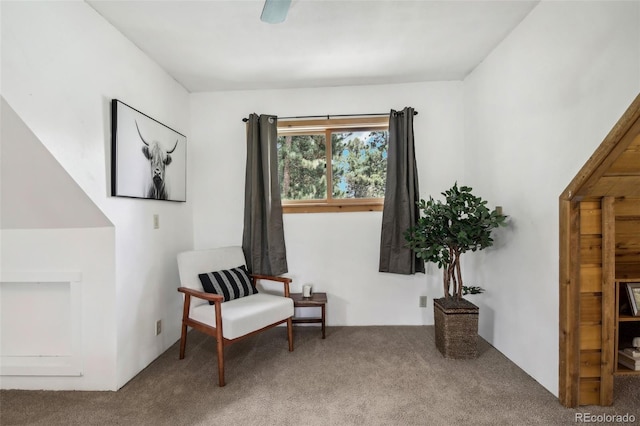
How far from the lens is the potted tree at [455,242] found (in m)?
2.13

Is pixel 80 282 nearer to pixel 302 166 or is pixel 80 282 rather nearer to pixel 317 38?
pixel 302 166

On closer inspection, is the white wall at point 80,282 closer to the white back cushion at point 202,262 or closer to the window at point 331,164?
the white back cushion at point 202,262

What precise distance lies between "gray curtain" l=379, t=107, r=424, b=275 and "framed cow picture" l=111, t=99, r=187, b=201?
1.92m

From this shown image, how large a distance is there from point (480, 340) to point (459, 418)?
3.58 feet

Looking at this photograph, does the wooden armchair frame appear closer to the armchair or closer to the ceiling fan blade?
the armchair

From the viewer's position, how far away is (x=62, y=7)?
62.4 inches

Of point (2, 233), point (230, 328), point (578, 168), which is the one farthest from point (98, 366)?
point (578, 168)

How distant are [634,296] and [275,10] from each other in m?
2.53

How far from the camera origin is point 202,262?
244 centimetres

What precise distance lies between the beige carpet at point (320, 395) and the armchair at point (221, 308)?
0.21 metres

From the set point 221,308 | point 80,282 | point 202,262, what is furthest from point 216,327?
point 80,282

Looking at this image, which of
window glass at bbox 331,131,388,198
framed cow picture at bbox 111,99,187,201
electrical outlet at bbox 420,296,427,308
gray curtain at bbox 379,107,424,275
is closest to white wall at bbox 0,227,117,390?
framed cow picture at bbox 111,99,187,201

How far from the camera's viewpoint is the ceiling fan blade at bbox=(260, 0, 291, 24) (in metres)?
1.36

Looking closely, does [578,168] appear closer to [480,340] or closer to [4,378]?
[480,340]
